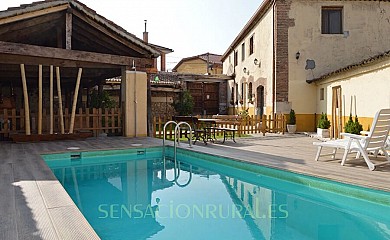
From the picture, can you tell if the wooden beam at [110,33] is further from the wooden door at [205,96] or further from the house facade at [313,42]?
the wooden door at [205,96]

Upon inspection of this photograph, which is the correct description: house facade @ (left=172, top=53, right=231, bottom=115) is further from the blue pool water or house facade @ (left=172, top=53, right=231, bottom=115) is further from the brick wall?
the blue pool water

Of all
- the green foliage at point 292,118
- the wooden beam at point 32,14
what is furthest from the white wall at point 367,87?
the wooden beam at point 32,14

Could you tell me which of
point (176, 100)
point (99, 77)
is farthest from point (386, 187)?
point (176, 100)

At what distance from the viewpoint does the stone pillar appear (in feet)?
38.6

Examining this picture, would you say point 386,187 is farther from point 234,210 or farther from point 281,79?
point 281,79

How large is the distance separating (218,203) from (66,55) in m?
7.58

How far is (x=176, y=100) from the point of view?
71.6ft

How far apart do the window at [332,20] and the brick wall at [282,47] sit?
1.56 meters

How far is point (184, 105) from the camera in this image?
20.9 m

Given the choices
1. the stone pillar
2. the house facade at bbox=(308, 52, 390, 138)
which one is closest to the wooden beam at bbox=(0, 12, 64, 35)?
the stone pillar

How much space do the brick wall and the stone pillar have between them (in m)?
6.35

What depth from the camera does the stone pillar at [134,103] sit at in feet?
38.6

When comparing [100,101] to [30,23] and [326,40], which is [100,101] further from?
[326,40]

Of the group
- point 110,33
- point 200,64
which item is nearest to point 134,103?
point 110,33
